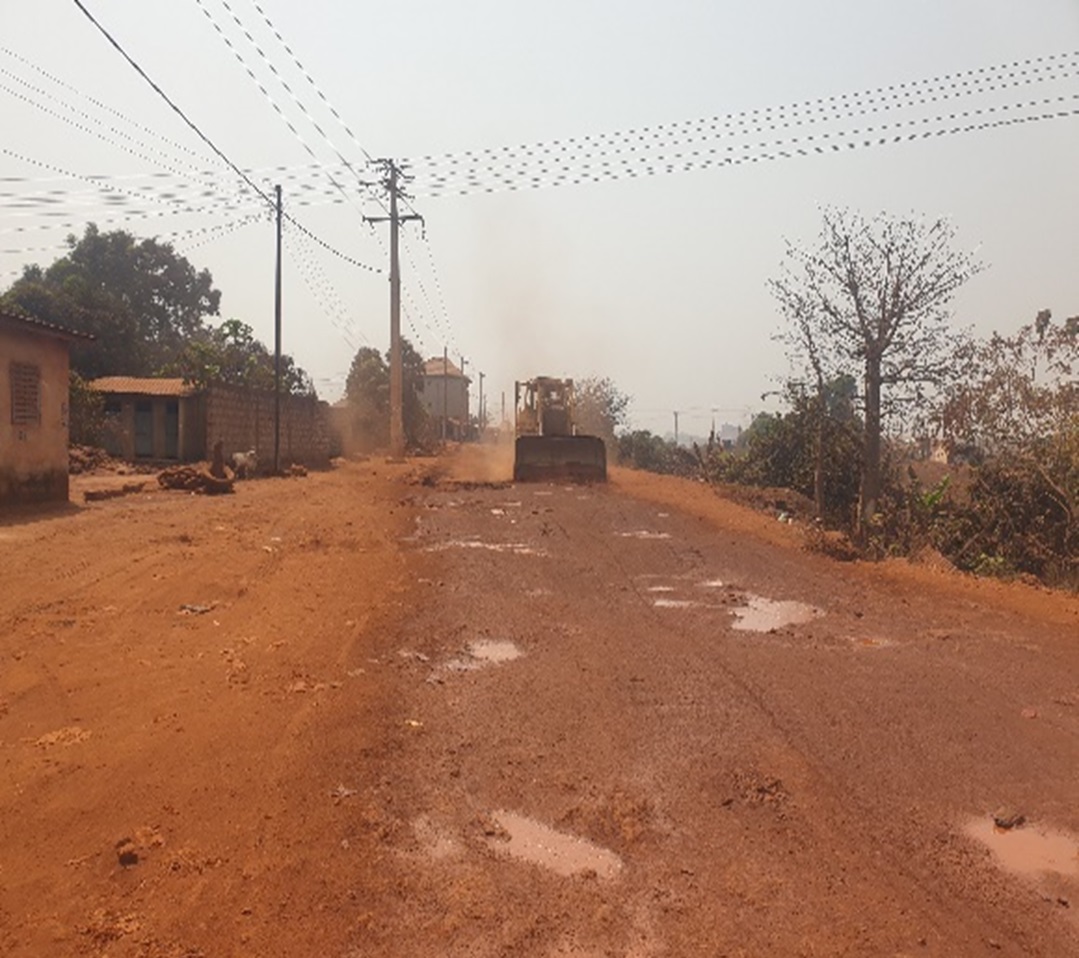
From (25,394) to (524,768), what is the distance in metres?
15.2

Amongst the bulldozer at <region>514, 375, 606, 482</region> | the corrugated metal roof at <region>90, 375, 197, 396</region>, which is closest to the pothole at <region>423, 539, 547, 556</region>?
the bulldozer at <region>514, 375, 606, 482</region>

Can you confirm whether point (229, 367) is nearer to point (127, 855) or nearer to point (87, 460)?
point (87, 460)

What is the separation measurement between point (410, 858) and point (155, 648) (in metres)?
4.21

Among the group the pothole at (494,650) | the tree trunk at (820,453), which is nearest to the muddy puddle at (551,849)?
the pothole at (494,650)

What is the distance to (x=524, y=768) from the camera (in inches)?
206

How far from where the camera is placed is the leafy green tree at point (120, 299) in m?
Answer: 39.0

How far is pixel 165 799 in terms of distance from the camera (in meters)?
4.73

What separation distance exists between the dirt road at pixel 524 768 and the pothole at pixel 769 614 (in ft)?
0.18

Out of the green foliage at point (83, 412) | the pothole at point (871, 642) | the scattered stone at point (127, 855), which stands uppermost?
the green foliage at point (83, 412)

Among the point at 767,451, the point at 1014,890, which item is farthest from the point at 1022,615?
the point at 767,451

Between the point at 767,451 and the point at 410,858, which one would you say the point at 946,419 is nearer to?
the point at 767,451

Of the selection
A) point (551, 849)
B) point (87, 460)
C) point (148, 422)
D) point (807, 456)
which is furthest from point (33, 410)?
point (807, 456)

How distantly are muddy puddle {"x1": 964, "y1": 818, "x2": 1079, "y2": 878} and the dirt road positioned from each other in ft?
0.06

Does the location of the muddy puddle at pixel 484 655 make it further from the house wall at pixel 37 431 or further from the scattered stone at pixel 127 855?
the house wall at pixel 37 431
